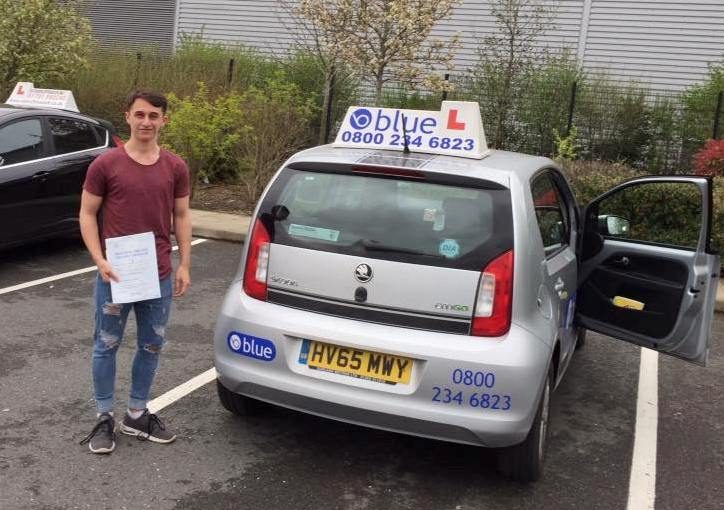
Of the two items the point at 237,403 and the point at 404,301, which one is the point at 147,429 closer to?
the point at 237,403

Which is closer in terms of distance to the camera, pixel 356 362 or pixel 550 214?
pixel 356 362

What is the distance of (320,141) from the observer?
42.0ft


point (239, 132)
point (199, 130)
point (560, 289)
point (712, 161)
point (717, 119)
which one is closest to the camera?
point (560, 289)

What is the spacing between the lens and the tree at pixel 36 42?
1202 centimetres

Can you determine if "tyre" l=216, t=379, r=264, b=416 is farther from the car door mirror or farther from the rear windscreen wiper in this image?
the car door mirror

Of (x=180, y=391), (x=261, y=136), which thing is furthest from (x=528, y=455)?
(x=261, y=136)

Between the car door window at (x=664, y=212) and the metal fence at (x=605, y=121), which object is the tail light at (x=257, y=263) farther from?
the metal fence at (x=605, y=121)

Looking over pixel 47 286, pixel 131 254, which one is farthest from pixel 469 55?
pixel 131 254

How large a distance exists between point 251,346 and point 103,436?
84cm

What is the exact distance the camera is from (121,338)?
365 cm

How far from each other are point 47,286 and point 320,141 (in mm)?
6843

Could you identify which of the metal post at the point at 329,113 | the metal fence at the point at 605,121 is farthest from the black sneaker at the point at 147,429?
the metal fence at the point at 605,121

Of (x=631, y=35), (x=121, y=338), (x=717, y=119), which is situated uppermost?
(x=631, y=35)

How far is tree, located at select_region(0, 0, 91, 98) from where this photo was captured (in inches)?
473
